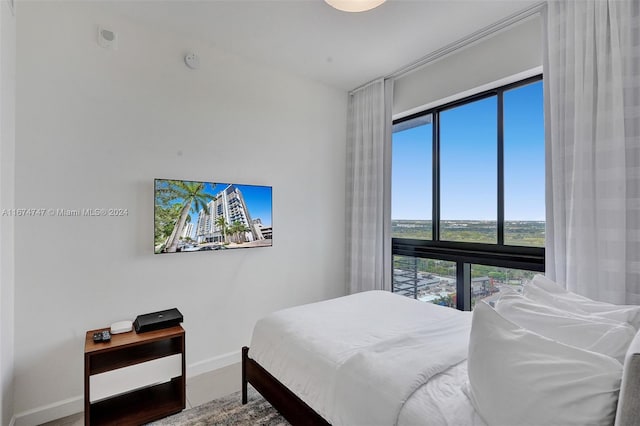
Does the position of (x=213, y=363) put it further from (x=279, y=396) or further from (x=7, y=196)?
(x=7, y=196)

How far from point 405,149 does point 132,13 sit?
2891 mm

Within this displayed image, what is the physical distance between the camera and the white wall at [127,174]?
2.08m

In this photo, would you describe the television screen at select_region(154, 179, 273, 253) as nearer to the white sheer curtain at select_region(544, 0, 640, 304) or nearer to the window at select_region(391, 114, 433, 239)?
the window at select_region(391, 114, 433, 239)

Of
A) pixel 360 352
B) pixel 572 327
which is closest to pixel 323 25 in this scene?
pixel 360 352

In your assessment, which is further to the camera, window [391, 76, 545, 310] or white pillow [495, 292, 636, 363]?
window [391, 76, 545, 310]

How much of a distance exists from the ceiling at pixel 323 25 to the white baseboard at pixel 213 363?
289cm

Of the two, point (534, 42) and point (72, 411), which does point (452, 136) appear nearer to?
point (534, 42)

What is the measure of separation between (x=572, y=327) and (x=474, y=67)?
95.0 inches

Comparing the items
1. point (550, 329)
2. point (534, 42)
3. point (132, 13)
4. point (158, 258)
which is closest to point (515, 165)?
point (534, 42)

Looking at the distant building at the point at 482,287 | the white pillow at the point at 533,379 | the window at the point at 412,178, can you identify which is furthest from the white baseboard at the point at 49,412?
the distant building at the point at 482,287

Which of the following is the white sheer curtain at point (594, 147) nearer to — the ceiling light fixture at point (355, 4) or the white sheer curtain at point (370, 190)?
the ceiling light fixture at point (355, 4)

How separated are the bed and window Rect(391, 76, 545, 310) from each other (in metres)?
0.88

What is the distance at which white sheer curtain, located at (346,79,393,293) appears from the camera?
11.2 feet

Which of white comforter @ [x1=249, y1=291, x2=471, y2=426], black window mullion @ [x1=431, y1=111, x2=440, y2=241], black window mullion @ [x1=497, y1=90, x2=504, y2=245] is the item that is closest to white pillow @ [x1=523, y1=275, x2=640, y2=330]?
white comforter @ [x1=249, y1=291, x2=471, y2=426]
